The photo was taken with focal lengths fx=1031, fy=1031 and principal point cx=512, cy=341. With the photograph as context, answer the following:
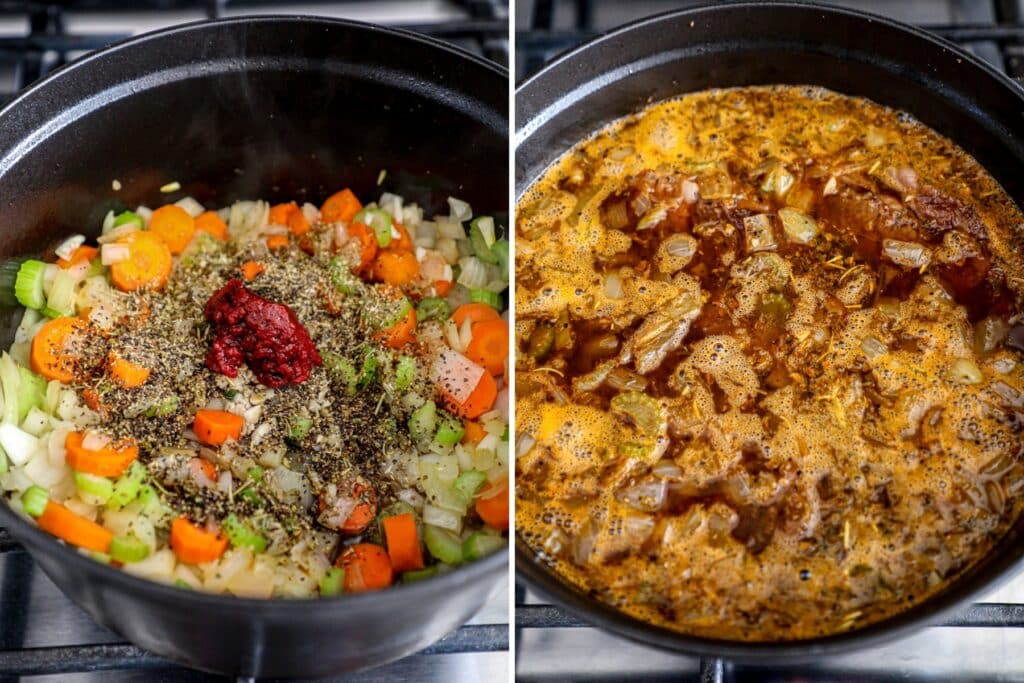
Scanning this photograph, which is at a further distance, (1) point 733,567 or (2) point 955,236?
(2) point 955,236

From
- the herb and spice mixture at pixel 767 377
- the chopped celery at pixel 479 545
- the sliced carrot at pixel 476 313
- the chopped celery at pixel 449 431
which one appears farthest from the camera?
the sliced carrot at pixel 476 313

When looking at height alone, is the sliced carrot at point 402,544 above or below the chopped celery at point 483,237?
below

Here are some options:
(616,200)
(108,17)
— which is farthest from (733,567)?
(108,17)

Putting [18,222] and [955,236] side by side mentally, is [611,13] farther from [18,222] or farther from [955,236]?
[18,222]

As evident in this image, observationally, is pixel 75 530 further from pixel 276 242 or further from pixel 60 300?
pixel 276 242

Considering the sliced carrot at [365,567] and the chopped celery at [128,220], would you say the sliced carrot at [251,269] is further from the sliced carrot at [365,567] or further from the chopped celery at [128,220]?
the sliced carrot at [365,567]

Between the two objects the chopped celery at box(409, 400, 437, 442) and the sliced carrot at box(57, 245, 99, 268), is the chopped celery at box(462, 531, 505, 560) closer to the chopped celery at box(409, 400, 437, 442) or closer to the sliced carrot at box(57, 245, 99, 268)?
the chopped celery at box(409, 400, 437, 442)

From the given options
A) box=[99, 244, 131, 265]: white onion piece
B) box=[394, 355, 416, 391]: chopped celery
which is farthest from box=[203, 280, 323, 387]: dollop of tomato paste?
box=[99, 244, 131, 265]: white onion piece

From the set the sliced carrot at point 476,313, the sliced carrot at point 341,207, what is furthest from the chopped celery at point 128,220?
the sliced carrot at point 476,313
